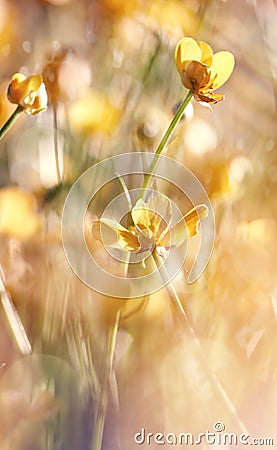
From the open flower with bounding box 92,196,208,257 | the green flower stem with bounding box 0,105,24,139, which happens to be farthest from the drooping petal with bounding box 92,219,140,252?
the green flower stem with bounding box 0,105,24,139

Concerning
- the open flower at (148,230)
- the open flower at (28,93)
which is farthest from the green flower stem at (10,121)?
the open flower at (148,230)

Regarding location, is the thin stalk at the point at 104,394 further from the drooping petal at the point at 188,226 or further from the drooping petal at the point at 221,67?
the drooping petal at the point at 221,67

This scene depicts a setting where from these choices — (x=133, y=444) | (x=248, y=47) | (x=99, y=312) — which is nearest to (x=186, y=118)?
(x=248, y=47)

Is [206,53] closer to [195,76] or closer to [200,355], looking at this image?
[195,76]

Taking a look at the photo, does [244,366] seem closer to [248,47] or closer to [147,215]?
[147,215]

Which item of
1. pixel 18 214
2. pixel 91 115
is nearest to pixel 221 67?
pixel 91 115

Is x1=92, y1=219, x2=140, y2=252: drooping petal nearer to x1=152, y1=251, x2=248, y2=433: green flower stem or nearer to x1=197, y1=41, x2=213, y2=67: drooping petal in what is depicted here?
x1=152, y1=251, x2=248, y2=433: green flower stem
